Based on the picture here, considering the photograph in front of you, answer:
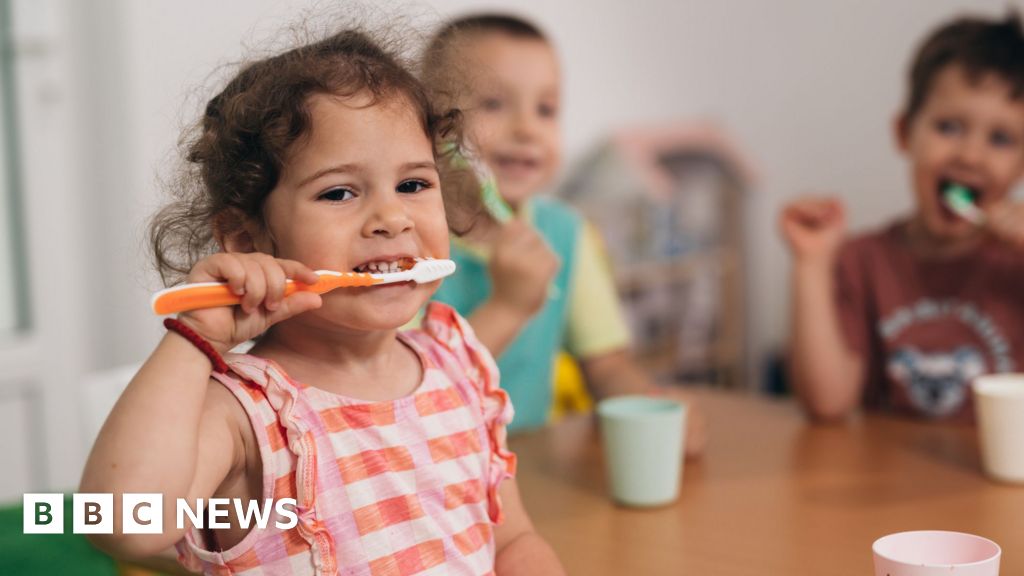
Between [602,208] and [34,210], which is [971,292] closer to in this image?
[602,208]

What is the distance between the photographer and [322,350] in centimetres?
73

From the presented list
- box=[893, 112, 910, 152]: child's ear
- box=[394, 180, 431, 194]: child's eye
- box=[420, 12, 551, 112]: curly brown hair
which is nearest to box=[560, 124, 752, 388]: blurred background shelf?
box=[893, 112, 910, 152]: child's ear

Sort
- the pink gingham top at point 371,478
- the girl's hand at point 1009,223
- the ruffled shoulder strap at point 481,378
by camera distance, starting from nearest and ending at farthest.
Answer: the pink gingham top at point 371,478 → the ruffled shoulder strap at point 481,378 → the girl's hand at point 1009,223

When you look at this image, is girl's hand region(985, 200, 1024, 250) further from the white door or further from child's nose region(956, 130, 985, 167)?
the white door

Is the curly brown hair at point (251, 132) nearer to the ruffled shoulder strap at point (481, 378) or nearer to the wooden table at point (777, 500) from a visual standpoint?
the ruffled shoulder strap at point (481, 378)

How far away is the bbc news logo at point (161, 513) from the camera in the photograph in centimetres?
56

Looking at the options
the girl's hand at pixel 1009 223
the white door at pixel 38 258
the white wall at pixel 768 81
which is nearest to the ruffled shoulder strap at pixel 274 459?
the girl's hand at pixel 1009 223

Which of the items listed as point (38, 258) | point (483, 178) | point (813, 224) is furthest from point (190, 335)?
point (38, 258)

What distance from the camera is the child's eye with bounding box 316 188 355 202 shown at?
69 centimetres

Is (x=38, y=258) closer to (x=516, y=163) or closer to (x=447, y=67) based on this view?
(x=516, y=163)

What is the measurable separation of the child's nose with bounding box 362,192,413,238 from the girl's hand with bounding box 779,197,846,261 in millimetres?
815

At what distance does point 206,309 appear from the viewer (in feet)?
1.99

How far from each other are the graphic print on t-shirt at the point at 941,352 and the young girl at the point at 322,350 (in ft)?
2.67

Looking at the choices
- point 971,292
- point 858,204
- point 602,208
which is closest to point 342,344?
point 971,292
